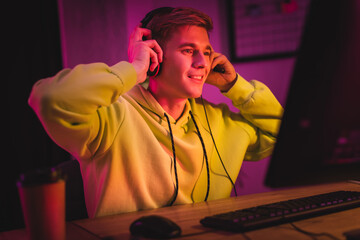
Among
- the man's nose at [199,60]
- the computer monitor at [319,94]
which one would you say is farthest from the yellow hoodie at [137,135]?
the computer monitor at [319,94]

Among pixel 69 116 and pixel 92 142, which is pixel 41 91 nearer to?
pixel 69 116

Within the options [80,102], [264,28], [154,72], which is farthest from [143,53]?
[264,28]

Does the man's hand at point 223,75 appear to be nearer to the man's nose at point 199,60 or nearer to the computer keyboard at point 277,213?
the man's nose at point 199,60

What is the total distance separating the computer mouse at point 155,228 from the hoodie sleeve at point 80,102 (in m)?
0.45

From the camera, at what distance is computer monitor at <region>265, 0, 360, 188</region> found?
1.98 feet

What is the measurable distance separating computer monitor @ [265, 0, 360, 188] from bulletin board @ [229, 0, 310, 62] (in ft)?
5.13

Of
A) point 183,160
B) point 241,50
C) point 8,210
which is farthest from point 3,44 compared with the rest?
point 241,50

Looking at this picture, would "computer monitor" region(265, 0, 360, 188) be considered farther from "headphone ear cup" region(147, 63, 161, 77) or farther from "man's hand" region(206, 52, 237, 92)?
"man's hand" region(206, 52, 237, 92)

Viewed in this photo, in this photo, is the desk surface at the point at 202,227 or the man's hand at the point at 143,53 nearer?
the desk surface at the point at 202,227

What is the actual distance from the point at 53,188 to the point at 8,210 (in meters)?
1.35

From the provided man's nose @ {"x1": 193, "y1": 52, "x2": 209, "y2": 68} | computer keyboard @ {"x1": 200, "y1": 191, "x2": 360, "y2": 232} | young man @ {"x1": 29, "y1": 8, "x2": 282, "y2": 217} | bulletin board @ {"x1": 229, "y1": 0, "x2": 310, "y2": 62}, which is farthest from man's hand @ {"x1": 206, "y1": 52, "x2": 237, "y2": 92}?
computer keyboard @ {"x1": 200, "y1": 191, "x2": 360, "y2": 232}

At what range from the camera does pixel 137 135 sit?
138cm

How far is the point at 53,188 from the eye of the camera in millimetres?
740

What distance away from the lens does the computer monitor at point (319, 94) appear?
0.60 meters
